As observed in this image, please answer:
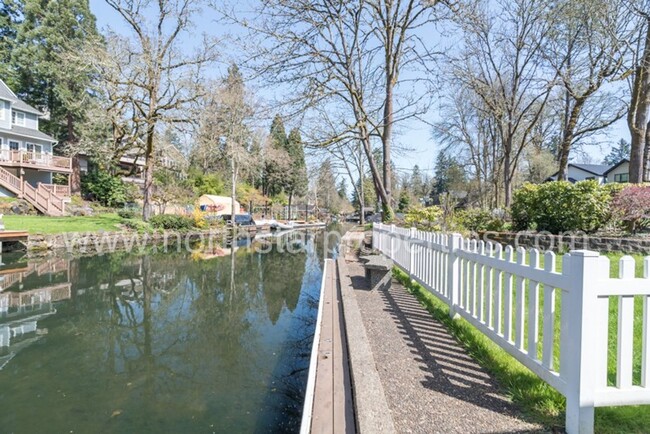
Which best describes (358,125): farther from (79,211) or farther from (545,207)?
(79,211)

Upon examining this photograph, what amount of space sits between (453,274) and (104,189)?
28.4 metres

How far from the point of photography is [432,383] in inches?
100

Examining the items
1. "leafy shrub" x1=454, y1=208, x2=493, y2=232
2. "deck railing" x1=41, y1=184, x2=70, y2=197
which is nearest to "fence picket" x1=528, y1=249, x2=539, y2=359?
"leafy shrub" x1=454, y1=208, x2=493, y2=232

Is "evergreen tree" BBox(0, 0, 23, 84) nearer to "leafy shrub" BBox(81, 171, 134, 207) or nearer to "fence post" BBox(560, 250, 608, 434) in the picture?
"leafy shrub" BBox(81, 171, 134, 207)

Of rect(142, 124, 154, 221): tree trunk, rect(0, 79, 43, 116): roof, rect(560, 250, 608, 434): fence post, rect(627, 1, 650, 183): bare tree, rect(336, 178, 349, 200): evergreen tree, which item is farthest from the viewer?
rect(336, 178, 349, 200): evergreen tree

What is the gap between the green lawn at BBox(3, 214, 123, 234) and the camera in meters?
14.1

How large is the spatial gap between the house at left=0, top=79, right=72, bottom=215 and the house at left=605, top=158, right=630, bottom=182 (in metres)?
41.6

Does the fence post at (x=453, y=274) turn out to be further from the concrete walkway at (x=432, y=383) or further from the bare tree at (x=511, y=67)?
the bare tree at (x=511, y=67)

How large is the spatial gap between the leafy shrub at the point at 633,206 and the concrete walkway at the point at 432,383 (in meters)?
6.94

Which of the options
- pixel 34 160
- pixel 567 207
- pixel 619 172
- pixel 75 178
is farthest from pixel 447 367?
pixel 619 172

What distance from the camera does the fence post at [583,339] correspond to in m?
1.86

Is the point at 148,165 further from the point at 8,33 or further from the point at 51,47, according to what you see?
the point at 8,33

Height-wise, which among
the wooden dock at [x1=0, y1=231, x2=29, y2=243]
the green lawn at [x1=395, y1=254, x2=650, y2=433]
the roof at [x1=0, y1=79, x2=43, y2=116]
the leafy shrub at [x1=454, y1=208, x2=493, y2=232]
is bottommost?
the green lawn at [x1=395, y1=254, x2=650, y2=433]

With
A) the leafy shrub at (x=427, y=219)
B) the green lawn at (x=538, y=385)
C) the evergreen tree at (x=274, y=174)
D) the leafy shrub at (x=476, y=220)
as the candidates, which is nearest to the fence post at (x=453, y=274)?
the green lawn at (x=538, y=385)
